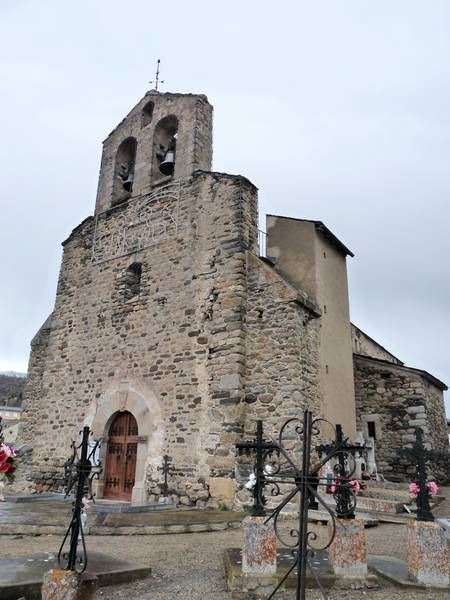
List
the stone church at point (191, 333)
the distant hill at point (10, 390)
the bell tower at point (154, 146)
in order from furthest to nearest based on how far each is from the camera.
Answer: the distant hill at point (10, 390) → the bell tower at point (154, 146) → the stone church at point (191, 333)

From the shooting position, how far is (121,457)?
33.8 feet

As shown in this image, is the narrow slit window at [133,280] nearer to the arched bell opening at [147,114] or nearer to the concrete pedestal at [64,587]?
the arched bell opening at [147,114]

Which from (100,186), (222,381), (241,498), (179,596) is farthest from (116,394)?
(179,596)

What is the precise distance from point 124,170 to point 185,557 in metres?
11.2

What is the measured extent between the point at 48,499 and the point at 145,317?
4.45 meters

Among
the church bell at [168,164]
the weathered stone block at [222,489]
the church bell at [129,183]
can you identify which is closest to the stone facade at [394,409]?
the weathered stone block at [222,489]

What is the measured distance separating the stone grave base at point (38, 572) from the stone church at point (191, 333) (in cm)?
437

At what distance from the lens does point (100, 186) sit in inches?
535

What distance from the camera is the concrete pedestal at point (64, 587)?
2.74m

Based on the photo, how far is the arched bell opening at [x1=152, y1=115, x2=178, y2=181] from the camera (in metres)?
12.2

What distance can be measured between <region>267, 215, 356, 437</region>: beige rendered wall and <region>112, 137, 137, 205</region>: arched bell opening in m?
4.48

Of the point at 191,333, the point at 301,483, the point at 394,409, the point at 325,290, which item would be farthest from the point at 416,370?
the point at 301,483

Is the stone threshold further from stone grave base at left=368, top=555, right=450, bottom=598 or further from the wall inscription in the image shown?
the wall inscription

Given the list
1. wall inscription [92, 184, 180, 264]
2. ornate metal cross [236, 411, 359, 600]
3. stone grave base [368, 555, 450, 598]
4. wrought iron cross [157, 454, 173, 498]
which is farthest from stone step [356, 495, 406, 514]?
wall inscription [92, 184, 180, 264]
